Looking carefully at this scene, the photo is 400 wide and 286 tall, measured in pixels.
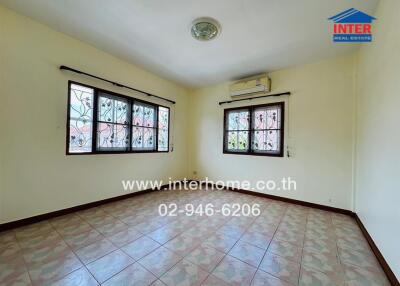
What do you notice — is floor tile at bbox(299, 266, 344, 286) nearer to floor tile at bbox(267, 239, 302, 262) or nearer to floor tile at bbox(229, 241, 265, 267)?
floor tile at bbox(267, 239, 302, 262)

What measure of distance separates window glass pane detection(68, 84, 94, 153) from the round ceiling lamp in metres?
1.97

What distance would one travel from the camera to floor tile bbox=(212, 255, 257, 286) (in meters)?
1.40

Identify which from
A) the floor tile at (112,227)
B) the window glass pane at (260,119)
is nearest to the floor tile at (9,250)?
the floor tile at (112,227)

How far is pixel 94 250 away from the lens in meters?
1.74

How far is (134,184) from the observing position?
11.5 feet

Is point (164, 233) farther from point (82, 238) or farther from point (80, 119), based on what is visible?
point (80, 119)

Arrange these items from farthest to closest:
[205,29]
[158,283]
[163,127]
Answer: [163,127] < [205,29] < [158,283]

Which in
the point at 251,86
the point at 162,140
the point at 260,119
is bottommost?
the point at 162,140

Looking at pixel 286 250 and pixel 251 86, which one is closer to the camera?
pixel 286 250

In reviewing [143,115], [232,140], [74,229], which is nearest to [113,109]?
[143,115]

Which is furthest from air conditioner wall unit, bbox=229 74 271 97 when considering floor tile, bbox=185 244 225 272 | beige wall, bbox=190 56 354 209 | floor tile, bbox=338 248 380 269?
floor tile, bbox=185 244 225 272

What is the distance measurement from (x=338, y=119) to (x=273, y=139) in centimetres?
110

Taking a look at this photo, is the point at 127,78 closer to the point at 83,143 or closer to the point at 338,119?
the point at 83,143

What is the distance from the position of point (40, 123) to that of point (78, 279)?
207 cm
